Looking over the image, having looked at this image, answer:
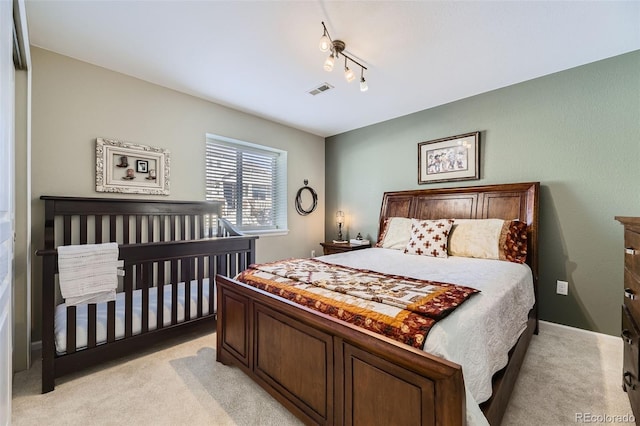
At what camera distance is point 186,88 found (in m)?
2.97

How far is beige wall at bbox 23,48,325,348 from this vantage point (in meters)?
2.27

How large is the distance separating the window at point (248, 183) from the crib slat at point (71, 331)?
5.86 ft

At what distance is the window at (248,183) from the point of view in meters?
3.52

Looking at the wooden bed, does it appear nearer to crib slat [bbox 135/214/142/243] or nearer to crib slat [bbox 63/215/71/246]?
crib slat [bbox 135/214/142/243]

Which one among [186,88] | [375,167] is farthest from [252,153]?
[375,167]

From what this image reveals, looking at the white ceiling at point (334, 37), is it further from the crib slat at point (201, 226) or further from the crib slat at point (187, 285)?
Result: the crib slat at point (187, 285)

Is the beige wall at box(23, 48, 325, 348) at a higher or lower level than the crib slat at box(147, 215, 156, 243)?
higher

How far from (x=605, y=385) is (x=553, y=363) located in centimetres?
30

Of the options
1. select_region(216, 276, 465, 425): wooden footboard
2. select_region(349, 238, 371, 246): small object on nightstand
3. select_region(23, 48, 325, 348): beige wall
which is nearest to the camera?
select_region(216, 276, 465, 425): wooden footboard

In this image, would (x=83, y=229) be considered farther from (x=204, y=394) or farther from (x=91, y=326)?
(x=204, y=394)

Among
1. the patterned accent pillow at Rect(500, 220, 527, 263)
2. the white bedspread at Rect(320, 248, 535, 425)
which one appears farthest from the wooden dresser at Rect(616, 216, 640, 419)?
the patterned accent pillow at Rect(500, 220, 527, 263)

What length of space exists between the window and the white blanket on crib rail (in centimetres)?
156

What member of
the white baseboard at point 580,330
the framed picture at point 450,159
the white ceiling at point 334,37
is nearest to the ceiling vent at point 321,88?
the white ceiling at point 334,37

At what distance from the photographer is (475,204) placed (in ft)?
10.0
